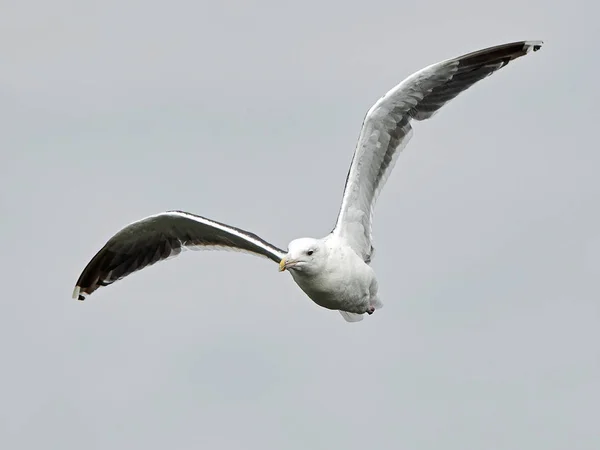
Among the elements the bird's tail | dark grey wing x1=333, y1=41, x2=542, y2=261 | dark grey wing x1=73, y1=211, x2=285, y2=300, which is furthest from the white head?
the bird's tail

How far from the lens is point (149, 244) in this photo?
1811 cm

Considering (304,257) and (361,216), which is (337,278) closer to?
(304,257)

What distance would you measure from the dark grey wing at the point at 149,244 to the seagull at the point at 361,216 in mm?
27

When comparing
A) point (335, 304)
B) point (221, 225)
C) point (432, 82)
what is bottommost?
point (335, 304)

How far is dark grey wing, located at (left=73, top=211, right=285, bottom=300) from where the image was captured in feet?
56.1

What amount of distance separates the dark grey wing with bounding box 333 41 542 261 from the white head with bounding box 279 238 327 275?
0.97 m

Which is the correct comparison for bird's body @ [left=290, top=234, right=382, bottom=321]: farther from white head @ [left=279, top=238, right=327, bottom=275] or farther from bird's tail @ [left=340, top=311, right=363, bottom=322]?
bird's tail @ [left=340, top=311, right=363, bottom=322]

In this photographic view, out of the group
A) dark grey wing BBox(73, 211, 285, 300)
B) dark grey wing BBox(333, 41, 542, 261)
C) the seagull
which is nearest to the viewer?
the seagull

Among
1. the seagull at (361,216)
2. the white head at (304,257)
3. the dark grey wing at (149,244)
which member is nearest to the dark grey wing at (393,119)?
the seagull at (361,216)

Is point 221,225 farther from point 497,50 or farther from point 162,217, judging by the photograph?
point 497,50

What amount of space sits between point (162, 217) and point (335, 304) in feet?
9.58

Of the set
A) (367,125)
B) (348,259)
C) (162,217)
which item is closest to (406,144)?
(367,125)

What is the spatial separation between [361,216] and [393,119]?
4.30 ft

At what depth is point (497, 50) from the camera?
16438mm
